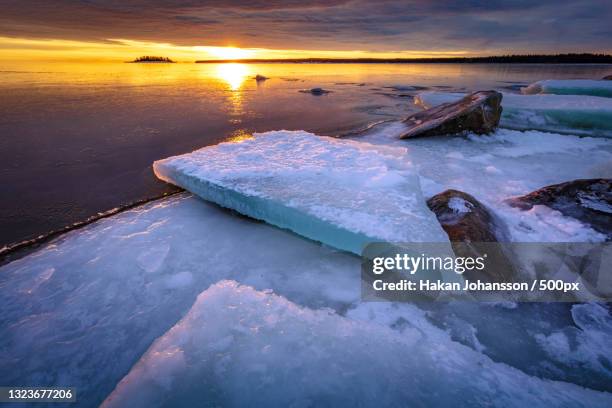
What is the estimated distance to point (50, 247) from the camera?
271cm

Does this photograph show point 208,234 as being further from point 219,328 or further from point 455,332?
point 455,332

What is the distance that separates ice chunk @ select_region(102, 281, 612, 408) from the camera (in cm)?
139

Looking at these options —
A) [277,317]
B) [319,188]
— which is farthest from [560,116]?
[277,317]

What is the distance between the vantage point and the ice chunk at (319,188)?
2.48 meters

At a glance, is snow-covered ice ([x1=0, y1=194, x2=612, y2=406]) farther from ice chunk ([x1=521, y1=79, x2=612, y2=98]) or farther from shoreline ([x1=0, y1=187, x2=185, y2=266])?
ice chunk ([x1=521, y1=79, x2=612, y2=98])

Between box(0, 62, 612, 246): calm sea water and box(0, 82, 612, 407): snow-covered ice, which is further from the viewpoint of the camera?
box(0, 62, 612, 246): calm sea water

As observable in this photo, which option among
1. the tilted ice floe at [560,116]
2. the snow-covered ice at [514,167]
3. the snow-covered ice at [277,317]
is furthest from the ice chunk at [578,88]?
the snow-covered ice at [277,317]

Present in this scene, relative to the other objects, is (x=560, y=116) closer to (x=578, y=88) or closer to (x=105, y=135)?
(x=578, y=88)

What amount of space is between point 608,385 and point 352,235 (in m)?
1.70

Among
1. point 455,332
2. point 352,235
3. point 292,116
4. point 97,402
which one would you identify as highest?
point 292,116

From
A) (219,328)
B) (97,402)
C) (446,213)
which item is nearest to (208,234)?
(219,328)

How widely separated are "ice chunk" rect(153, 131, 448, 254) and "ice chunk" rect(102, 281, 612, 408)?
86 centimetres

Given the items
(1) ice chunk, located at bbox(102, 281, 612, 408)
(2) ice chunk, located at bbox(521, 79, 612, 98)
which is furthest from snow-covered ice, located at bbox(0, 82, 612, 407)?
(2) ice chunk, located at bbox(521, 79, 612, 98)

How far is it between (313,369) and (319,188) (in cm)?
192
